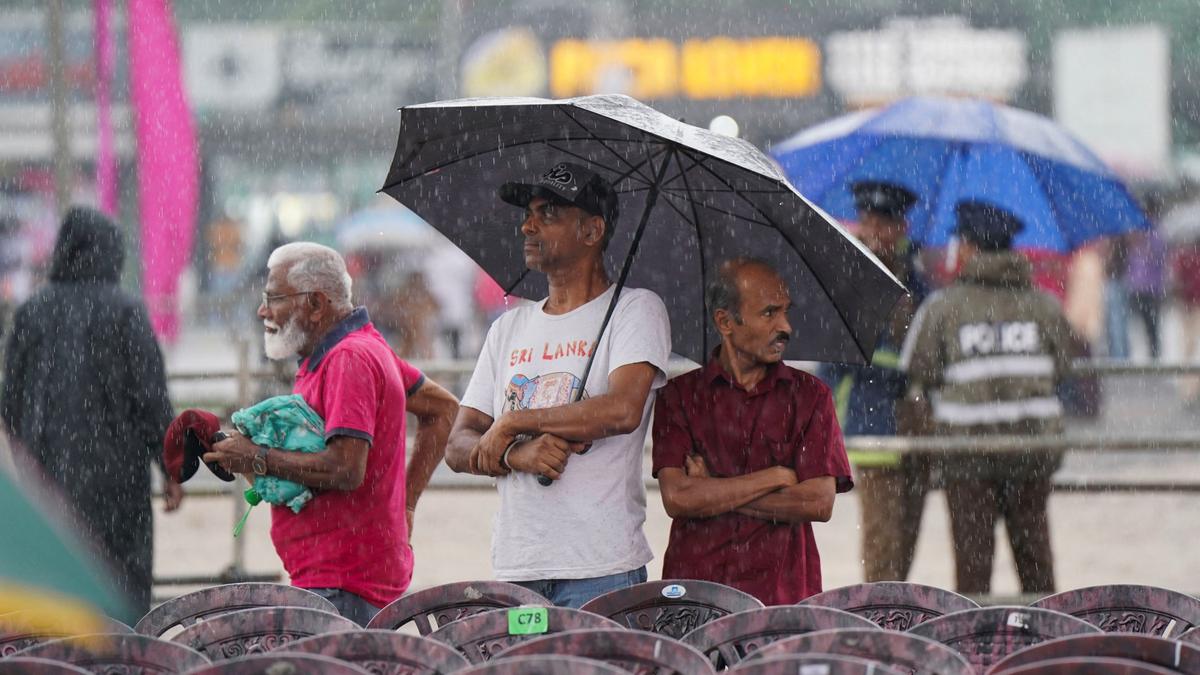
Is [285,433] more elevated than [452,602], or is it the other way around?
[285,433]

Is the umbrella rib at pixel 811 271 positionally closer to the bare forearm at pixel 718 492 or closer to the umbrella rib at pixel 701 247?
the umbrella rib at pixel 701 247

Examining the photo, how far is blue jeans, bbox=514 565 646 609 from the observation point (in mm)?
4645

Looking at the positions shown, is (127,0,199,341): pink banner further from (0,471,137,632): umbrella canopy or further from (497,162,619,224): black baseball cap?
(0,471,137,632): umbrella canopy

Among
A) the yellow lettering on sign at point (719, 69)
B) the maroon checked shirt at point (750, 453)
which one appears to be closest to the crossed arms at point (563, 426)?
the maroon checked shirt at point (750, 453)

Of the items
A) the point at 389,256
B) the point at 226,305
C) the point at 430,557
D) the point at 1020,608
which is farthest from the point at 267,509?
the point at 226,305

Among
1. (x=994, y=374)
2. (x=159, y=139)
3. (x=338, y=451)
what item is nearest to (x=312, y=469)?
(x=338, y=451)

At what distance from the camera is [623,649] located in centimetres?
354

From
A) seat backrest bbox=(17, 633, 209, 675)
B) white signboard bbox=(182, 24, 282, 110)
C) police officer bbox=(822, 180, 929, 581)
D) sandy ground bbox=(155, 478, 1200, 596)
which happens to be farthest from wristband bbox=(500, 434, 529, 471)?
white signboard bbox=(182, 24, 282, 110)

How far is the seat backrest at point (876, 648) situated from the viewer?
11.1 feet

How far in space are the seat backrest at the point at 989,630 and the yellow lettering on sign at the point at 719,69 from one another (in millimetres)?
24992

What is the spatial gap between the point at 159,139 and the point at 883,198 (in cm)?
401

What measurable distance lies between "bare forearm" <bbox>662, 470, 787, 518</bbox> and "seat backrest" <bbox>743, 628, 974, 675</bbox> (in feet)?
3.86

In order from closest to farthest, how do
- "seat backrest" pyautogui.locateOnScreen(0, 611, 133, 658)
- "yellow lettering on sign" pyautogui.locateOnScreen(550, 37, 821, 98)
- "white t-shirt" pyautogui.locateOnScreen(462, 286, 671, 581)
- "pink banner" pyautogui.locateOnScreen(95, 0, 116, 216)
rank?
"seat backrest" pyautogui.locateOnScreen(0, 611, 133, 658) → "white t-shirt" pyautogui.locateOnScreen(462, 286, 671, 581) → "pink banner" pyautogui.locateOnScreen(95, 0, 116, 216) → "yellow lettering on sign" pyautogui.locateOnScreen(550, 37, 821, 98)

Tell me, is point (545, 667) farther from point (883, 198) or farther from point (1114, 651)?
point (883, 198)
